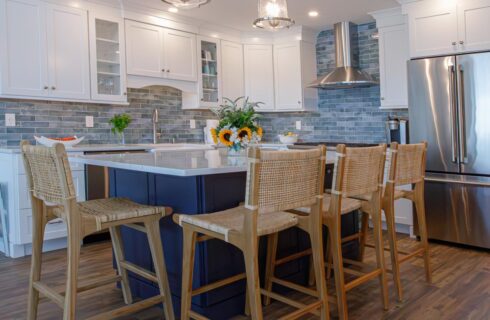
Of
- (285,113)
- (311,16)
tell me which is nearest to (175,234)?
(311,16)

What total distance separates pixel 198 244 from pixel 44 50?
2.86m

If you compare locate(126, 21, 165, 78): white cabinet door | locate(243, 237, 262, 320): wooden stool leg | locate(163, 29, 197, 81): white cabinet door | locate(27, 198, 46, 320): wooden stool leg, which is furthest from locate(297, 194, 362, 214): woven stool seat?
locate(163, 29, 197, 81): white cabinet door

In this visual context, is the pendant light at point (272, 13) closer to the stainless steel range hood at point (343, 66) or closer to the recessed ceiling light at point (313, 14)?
the recessed ceiling light at point (313, 14)

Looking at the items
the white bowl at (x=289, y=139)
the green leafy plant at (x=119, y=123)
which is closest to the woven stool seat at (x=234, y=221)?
the green leafy plant at (x=119, y=123)

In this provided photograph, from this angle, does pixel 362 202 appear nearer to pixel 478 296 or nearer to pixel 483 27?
pixel 478 296

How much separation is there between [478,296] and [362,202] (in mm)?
945

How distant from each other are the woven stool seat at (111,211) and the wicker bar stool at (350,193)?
752mm

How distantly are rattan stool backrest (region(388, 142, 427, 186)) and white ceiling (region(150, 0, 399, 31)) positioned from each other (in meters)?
2.37

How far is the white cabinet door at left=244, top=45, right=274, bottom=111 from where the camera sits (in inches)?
228

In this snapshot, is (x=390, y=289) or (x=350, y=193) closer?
(x=350, y=193)

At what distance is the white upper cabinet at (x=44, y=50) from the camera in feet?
12.2

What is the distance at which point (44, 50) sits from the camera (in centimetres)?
392

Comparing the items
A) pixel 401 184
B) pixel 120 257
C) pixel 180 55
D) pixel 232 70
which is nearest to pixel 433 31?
pixel 401 184

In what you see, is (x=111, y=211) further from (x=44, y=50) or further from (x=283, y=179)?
(x=44, y=50)
